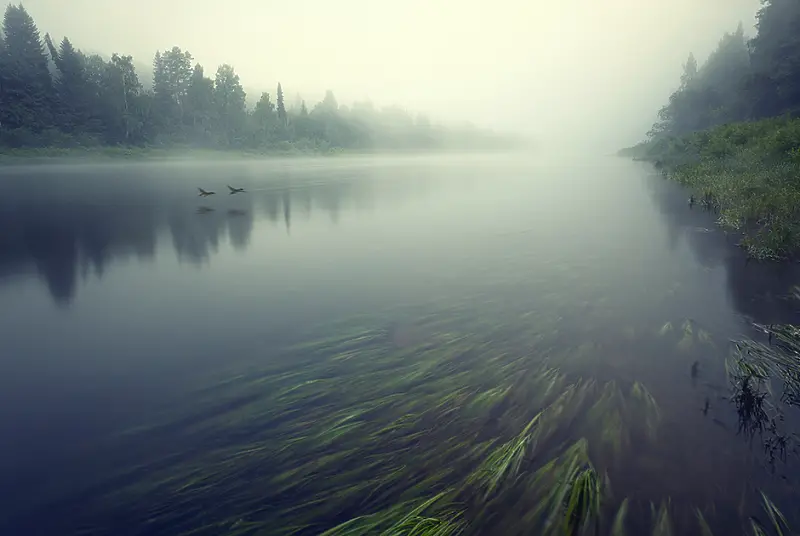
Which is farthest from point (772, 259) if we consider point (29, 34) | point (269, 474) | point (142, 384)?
point (29, 34)

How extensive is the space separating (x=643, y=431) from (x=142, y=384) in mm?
11309

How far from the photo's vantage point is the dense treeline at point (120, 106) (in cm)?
11169

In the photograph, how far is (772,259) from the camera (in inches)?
740

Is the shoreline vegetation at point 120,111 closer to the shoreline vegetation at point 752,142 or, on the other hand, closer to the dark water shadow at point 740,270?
the shoreline vegetation at point 752,142

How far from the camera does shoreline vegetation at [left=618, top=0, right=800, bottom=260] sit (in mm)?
20969

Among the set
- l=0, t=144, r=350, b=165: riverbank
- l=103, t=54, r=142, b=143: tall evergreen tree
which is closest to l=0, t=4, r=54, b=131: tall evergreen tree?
l=0, t=144, r=350, b=165: riverbank

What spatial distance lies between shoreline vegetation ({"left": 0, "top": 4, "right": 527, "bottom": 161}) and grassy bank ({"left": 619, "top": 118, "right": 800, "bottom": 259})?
454 ft

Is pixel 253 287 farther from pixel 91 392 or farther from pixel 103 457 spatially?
pixel 103 457

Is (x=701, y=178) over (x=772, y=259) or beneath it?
over

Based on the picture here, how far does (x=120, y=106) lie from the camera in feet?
410

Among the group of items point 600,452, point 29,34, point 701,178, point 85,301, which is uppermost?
point 29,34

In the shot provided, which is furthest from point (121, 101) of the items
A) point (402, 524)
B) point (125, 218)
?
point (402, 524)

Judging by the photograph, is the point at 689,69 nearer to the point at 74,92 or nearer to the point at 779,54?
the point at 779,54

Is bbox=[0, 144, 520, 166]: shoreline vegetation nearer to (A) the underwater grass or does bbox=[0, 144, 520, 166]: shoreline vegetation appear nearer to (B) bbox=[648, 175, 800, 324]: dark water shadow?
(A) the underwater grass
